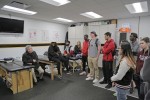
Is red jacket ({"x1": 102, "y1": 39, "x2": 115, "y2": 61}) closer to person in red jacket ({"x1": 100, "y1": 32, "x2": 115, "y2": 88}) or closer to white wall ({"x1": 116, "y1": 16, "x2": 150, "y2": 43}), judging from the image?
person in red jacket ({"x1": 100, "y1": 32, "x2": 115, "y2": 88})

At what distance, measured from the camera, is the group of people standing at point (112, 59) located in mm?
1740

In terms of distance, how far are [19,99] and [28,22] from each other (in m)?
4.38

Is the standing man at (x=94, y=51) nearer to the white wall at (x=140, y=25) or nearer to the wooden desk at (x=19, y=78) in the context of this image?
the wooden desk at (x=19, y=78)

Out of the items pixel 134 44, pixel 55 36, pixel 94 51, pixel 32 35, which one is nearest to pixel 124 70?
pixel 134 44

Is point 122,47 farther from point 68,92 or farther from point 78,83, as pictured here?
point 78,83

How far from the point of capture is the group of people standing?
1.74m

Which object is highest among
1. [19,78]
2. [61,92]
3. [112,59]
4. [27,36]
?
[27,36]

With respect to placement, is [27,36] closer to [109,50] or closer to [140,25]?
[109,50]

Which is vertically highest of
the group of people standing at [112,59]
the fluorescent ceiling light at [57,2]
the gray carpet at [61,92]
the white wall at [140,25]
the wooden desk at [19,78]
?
the fluorescent ceiling light at [57,2]

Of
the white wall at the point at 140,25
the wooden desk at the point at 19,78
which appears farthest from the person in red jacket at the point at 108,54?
the white wall at the point at 140,25

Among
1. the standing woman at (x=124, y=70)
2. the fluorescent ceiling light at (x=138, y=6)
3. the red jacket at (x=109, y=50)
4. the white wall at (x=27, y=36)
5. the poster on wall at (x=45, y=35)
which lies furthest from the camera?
the poster on wall at (x=45, y=35)

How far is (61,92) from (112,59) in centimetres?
168

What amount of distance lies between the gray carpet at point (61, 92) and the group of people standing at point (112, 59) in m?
0.39

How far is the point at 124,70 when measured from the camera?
167 centimetres
